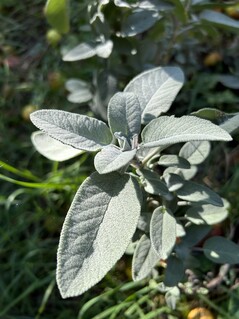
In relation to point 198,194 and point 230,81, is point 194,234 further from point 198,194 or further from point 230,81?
point 230,81

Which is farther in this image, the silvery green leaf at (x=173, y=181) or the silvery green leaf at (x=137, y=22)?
the silvery green leaf at (x=137, y=22)

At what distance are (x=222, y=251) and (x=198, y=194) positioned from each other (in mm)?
180

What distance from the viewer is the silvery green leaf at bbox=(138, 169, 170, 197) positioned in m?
0.98

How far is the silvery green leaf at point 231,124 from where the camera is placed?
938 mm

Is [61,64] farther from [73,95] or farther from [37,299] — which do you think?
[37,299]

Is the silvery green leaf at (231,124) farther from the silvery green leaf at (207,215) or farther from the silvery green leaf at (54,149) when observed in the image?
the silvery green leaf at (54,149)

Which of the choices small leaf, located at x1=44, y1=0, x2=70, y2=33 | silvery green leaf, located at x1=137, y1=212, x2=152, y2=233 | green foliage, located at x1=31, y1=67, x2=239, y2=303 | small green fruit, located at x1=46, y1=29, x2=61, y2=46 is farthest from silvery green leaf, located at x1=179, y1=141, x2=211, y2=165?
small green fruit, located at x1=46, y1=29, x2=61, y2=46

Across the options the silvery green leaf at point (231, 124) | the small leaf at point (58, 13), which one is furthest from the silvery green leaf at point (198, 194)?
Answer: the small leaf at point (58, 13)

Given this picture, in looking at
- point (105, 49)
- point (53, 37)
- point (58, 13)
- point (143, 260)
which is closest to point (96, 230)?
point (143, 260)

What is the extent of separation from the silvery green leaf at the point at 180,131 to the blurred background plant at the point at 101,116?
348 millimetres

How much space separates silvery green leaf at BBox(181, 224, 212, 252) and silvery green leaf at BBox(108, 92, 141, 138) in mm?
319

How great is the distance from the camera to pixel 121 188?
925mm

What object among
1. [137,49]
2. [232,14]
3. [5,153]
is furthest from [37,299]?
[232,14]

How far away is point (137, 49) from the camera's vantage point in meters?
1.36
